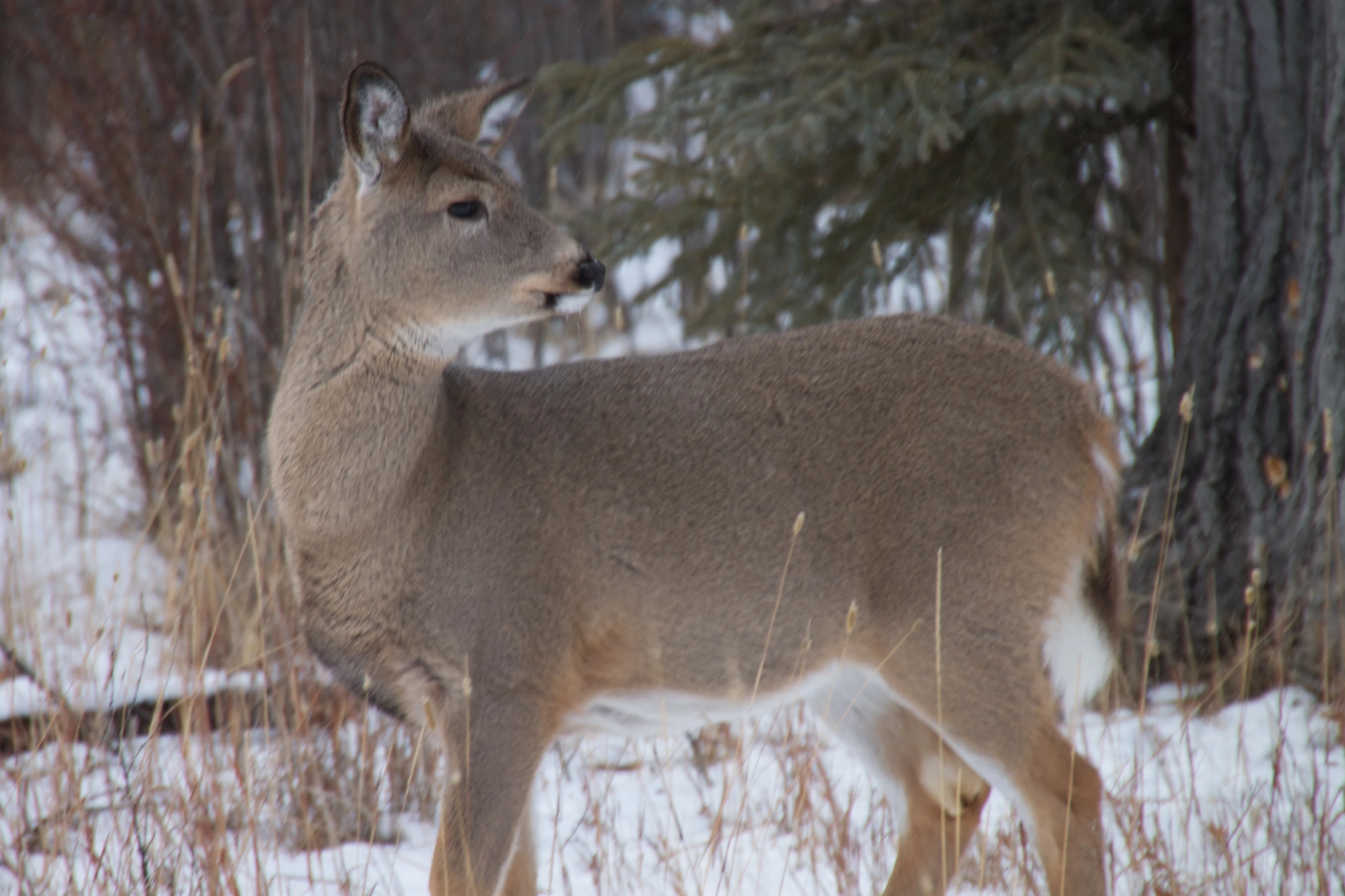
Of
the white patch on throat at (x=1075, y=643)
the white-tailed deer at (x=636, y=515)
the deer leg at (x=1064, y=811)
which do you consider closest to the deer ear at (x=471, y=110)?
the white-tailed deer at (x=636, y=515)

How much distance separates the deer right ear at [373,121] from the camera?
3.30 metres

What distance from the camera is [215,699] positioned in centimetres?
515

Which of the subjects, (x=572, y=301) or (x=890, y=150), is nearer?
(x=572, y=301)

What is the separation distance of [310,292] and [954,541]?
1781 millimetres

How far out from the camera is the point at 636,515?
356cm

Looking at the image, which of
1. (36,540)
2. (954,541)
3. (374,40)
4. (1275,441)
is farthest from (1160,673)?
(36,540)

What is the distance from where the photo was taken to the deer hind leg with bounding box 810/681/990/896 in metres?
3.96

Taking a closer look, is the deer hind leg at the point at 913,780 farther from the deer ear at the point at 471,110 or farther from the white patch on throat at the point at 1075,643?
the deer ear at the point at 471,110

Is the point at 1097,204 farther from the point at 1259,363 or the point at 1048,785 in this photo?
the point at 1048,785

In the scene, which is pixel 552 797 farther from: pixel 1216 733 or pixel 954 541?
pixel 1216 733

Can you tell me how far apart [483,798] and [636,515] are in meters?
0.80

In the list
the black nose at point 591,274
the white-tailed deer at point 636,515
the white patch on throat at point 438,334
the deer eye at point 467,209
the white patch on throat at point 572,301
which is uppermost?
the deer eye at point 467,209

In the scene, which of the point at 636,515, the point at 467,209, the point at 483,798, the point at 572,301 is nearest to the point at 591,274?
the point at 572,301

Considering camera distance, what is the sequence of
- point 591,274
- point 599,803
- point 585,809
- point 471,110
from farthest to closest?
point 585,809 → point 471,110 → point 599,803 → point 591,274
